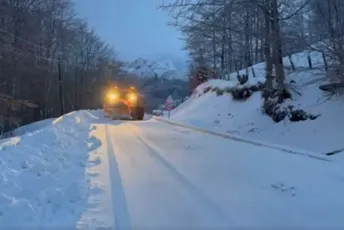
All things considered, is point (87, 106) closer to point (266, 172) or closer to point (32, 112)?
point (32, 112)

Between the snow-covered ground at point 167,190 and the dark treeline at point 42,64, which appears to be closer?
the snow-covered ground at point 167,190

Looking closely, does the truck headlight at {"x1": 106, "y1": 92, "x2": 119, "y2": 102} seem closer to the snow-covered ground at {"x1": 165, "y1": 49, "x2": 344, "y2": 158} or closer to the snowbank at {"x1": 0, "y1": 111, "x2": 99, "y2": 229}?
the snow-covered ground at {"x1": 165, "y1": 49, "x2": 344, "y2": 158}

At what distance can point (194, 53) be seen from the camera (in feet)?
190

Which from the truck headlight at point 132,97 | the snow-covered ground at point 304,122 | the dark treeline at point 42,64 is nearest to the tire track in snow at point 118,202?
the snow-covered ground at point 304,122

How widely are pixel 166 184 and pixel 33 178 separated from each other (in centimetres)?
223

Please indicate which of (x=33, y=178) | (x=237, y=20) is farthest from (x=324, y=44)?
(x=33, y=178)

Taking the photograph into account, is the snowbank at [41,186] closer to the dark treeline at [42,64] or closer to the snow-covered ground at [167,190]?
the snow-covered ground at [167,190]

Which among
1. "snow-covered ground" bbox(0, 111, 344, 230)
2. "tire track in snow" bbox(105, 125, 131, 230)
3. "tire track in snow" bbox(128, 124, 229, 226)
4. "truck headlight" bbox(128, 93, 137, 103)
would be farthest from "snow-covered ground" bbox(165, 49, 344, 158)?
"truck headlight" bbox(128, 93, 137, 103)

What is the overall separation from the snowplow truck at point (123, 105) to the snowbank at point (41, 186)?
882 inches

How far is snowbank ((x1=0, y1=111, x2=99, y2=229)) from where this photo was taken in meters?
5.36

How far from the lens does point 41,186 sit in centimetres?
697

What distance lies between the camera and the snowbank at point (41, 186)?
17.6 ft

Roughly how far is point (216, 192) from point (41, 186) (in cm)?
276

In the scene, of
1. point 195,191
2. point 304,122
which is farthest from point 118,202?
point 304,122
